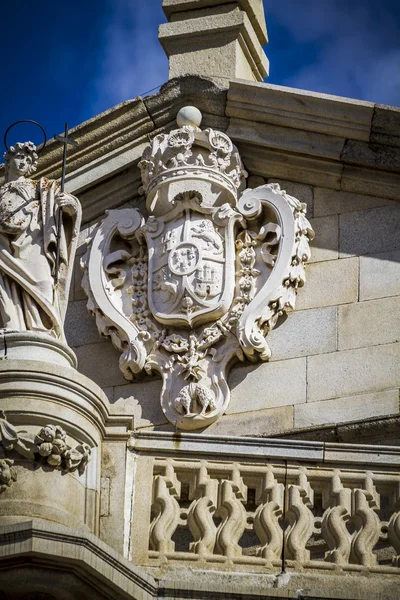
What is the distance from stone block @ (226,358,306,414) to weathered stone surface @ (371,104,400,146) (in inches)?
73.5

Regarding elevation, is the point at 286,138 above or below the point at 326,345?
above

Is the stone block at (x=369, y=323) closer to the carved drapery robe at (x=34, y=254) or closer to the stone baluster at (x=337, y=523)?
the carved drapery robe at (x=34, y=254)

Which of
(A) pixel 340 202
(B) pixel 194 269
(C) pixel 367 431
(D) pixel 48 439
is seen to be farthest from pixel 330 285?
(D) pixel 48 439

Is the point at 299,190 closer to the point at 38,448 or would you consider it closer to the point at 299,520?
the point at 299,520

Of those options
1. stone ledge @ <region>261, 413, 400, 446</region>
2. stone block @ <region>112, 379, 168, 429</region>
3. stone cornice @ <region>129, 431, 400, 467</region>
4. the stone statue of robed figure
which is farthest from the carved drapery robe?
stone ledge @ <region>261, 413, 400, 446</region>

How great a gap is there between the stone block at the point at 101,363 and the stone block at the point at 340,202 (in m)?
1.91

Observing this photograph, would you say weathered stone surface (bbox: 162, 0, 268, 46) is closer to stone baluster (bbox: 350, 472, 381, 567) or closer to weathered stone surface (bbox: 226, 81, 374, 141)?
weathered stone surface (bbox: 226, 81, 374, 141)

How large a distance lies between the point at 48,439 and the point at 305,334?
3.26 meters

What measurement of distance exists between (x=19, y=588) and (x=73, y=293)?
4.31 m

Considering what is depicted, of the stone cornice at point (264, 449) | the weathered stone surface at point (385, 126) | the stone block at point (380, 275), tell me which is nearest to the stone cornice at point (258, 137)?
the weathered stone surface at point (385, 126)

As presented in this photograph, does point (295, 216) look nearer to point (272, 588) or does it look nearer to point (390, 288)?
point (390, 288)

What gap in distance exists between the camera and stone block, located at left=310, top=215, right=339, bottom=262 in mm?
16281

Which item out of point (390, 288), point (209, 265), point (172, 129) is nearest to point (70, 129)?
point (172, 129)

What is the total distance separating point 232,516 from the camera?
13.4m
